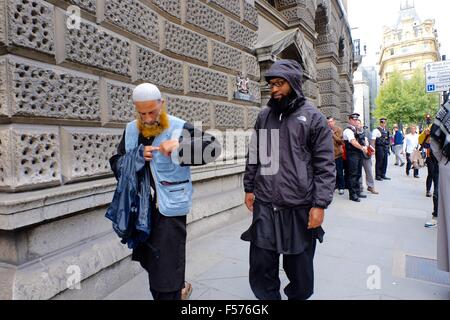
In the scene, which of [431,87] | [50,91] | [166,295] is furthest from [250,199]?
[431,87]

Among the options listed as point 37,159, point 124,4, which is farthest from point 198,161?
point 124,4

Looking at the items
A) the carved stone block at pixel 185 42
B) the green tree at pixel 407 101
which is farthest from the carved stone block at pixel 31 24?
the green tree at pixel 407 101

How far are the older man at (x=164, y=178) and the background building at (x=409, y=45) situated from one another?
7849 cm

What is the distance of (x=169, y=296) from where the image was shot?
231cm

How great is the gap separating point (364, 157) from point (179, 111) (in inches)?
205

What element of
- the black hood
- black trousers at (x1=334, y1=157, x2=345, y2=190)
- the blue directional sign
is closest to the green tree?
the blue directional sign

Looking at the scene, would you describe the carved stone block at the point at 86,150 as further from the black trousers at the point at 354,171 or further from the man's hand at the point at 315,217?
the black trousers at the point at 354,171

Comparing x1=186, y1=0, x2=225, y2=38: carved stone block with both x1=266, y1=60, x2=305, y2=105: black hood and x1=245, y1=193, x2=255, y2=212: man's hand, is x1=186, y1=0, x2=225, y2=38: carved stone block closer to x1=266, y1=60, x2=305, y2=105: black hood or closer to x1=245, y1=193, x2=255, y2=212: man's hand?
x1=266, y1=60, x2=305, y2=105: black hood

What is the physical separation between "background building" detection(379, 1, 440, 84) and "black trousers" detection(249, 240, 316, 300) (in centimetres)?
7795

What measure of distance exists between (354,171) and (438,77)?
3739mm

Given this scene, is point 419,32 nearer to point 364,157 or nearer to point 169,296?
point 364,157

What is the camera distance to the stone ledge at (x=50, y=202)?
2285 mm

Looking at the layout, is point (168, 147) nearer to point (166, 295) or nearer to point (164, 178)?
point (164, 178)

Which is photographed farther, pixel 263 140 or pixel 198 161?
pixel 263 140
